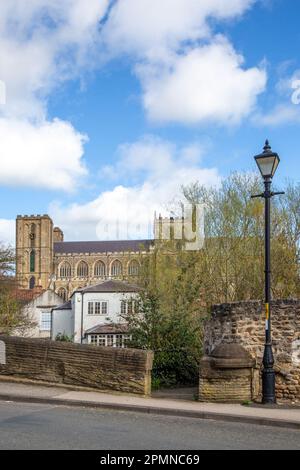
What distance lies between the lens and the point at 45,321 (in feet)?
205

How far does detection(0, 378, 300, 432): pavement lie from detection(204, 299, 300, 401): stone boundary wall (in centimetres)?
110

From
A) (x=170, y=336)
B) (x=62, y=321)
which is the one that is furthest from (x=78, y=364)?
(x=62, y=321)

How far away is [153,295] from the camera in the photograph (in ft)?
63.0

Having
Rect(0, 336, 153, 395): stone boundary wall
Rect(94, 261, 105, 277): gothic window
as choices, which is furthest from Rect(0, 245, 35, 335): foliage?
Rect(94, 261, 105, 277): gothic window

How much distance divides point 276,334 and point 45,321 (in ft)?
169

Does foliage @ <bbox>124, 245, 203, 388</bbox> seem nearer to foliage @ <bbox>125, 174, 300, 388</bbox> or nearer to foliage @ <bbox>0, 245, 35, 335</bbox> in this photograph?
foliage @ <bbox>125, 174, 300, 388</bbox>

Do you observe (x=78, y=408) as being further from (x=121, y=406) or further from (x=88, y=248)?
(x=88, y=248)

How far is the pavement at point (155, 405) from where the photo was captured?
35.3ft

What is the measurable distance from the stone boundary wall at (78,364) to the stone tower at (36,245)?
122600mm

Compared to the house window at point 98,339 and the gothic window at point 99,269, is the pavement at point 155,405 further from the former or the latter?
the gothic window at point 99,269

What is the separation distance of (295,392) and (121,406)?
4040 millimetres

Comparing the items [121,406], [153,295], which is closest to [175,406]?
[121,406]

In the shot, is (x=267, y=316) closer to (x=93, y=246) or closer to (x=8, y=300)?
(x=8, y=300)

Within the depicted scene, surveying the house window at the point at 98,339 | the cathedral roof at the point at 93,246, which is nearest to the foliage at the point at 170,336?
the house window at the point at 98,339
